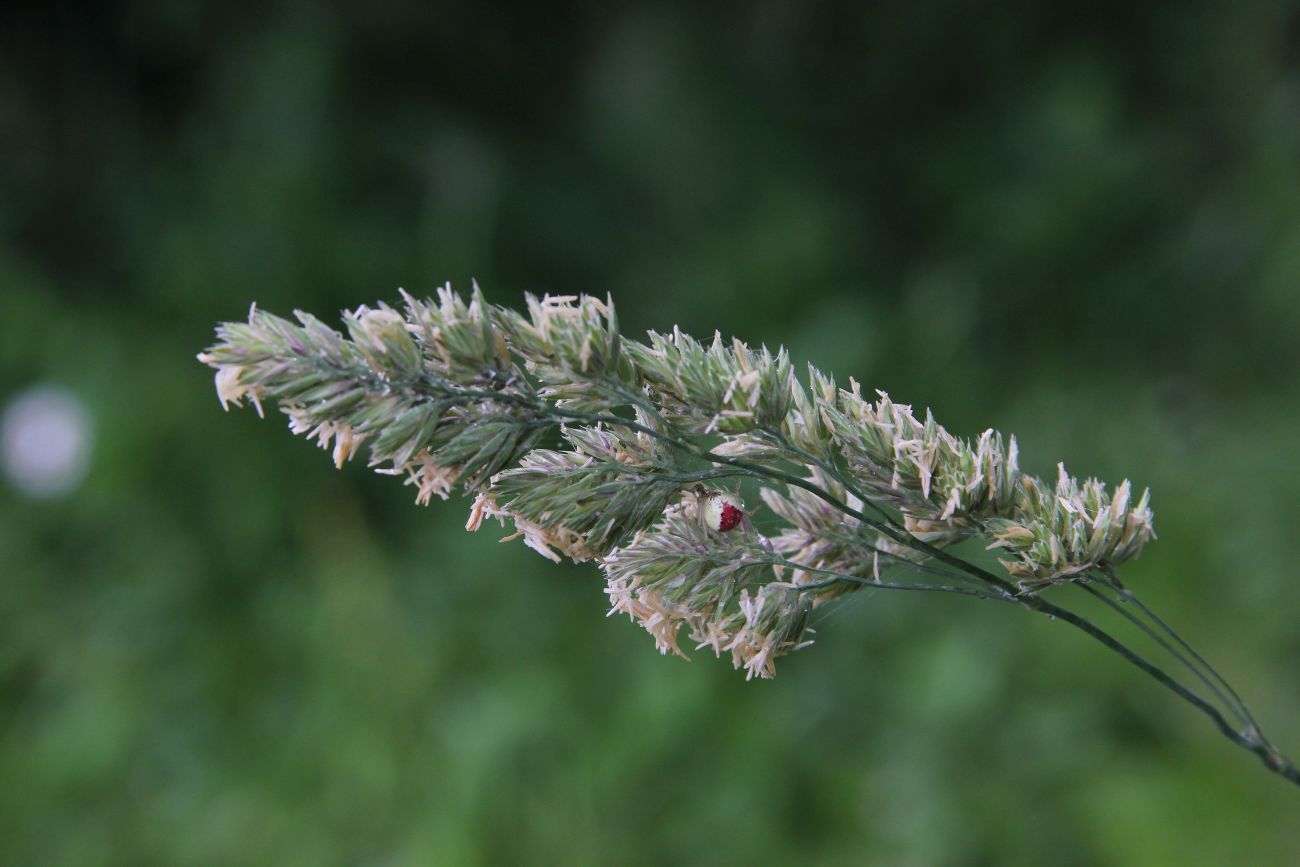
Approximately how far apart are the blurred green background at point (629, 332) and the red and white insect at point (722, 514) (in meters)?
1.73

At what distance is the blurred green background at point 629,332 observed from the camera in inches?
109

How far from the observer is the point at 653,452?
1.03 meters

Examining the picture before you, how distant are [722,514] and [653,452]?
10 cm

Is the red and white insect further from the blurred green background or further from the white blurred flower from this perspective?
the white blurred flower

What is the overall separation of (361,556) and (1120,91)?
148 inches

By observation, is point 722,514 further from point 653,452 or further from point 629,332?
point 629,332

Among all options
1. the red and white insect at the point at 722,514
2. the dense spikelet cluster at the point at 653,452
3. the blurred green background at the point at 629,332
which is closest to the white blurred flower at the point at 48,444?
the blurred green background at the point at 629,332

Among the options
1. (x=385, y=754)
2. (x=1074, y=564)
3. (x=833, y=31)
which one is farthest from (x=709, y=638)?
(x=833, y=31)

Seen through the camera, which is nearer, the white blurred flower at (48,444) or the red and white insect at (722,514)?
the red and white insect at (722,514)

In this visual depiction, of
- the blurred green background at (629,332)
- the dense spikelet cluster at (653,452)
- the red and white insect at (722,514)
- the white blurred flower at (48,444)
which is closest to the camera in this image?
the dense spikelet cluster at (653,452)

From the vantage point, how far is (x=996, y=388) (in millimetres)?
3871

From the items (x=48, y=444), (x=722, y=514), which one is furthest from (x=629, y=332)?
(x=722, y=514)

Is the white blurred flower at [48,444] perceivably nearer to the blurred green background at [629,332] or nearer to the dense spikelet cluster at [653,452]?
the blurred green background at [629,332]

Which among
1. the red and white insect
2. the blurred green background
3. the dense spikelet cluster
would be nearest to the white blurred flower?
the blurred green background
